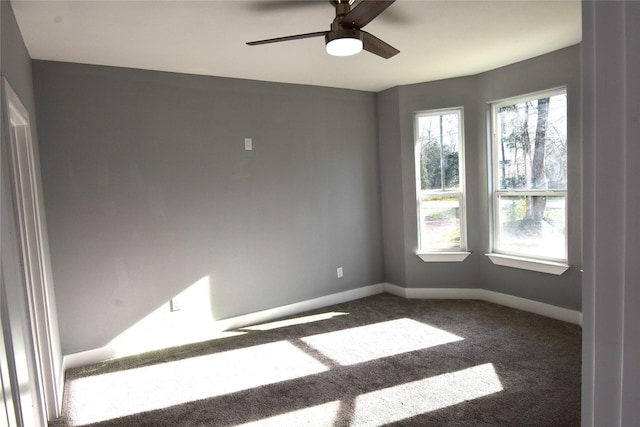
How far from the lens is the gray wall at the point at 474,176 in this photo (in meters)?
3.68

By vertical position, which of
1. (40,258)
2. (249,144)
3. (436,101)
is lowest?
(40,258)

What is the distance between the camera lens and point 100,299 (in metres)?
3.45

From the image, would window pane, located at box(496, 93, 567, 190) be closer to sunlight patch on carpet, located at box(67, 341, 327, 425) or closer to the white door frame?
sunlight patch on carpet, located at box(67, 341, 327, 425)

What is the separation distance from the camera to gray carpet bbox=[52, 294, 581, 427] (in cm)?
248

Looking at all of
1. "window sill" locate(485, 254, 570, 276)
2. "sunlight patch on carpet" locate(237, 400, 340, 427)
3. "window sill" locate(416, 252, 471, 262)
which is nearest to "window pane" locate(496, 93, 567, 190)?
"window sill" locate(485, 254, 570, 276)

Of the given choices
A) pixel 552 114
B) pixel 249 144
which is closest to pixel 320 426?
pixel 249 144

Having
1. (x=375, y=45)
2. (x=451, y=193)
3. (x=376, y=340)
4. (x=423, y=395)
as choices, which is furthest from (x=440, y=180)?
(x=423, y=395)

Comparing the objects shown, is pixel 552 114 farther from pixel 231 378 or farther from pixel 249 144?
pixel 231 378

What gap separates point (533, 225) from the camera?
4.07 meters

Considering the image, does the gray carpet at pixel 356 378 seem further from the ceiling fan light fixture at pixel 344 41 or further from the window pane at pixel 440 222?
the ceiling fan light fixture at pixel 344 41

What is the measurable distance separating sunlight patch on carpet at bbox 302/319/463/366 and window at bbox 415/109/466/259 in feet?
3.82

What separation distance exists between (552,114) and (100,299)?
429 centimetres

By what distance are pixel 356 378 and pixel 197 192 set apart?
2135mm

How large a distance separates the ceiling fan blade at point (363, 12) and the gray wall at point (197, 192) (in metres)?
2.06
